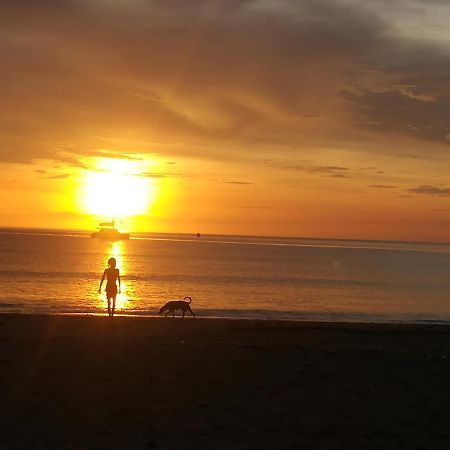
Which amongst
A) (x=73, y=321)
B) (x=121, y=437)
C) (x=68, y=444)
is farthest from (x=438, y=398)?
(x=73, y=321)

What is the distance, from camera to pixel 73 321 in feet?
64.1

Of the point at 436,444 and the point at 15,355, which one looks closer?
the point at 436,444

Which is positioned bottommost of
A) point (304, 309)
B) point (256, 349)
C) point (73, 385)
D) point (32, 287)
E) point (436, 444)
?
point (436, 444)

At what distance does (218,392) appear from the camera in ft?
35.3

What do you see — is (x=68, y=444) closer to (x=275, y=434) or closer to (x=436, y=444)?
(x=275, y=434)

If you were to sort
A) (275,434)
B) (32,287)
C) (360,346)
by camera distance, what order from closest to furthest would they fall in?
(275,434)
(360,346)
(32,287)

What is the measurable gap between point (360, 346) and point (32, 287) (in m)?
40.9

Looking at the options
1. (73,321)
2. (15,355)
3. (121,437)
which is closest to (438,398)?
(121,437)

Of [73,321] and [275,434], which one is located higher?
[73,321]


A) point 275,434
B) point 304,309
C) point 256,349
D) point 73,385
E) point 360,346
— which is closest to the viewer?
point 275,434

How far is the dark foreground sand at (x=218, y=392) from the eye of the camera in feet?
28.5

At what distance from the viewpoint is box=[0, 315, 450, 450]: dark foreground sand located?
342 inches

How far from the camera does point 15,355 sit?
12914 millimetres

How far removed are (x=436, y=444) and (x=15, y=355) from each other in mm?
8136
